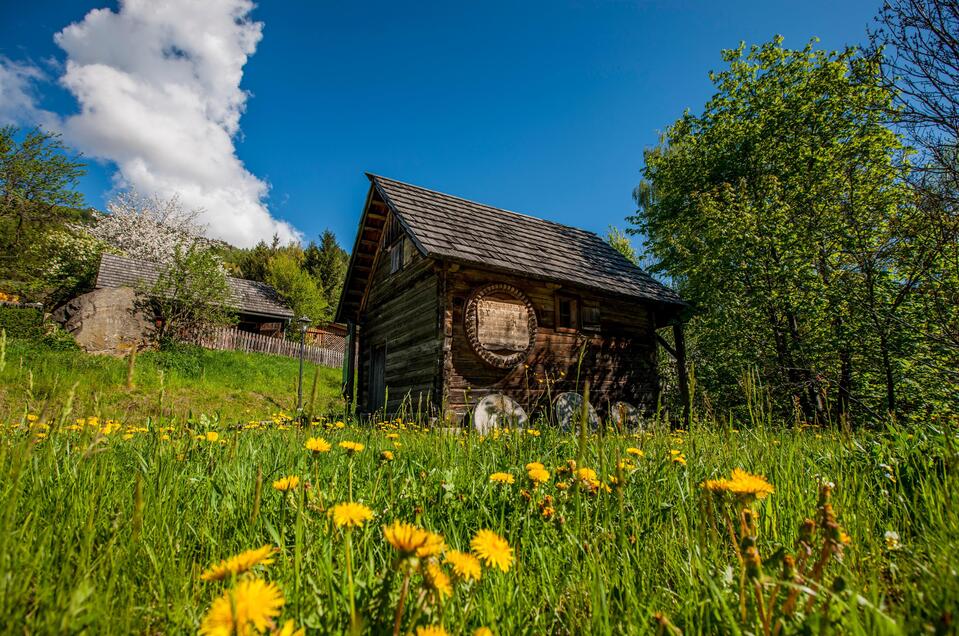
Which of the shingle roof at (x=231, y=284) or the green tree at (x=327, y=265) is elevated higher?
the green tree at (x=327, y=265)

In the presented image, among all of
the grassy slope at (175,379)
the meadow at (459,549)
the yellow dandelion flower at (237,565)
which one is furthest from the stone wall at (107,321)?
the yellow dandelion flower at (237,565)

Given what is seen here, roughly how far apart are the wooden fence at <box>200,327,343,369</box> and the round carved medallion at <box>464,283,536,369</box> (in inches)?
563

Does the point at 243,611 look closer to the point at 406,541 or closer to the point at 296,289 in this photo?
the point at 406,541

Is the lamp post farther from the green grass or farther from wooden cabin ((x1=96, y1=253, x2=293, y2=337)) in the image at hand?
wooden cabin ((x1=96, y1=253, x2=293, y2=337))

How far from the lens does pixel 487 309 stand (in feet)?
29.1

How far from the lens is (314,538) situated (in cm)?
142

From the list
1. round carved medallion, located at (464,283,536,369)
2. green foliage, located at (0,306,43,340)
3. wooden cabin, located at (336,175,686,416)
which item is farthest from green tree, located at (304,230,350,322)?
round carved medallion, located at (464,283,536,369)

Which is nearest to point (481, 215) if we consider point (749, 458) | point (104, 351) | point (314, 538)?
point (749, 458)

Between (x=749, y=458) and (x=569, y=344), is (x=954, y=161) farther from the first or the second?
(x=569, y=344)

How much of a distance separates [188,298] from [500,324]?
53.7 ft

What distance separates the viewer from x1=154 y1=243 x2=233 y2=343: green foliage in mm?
17938

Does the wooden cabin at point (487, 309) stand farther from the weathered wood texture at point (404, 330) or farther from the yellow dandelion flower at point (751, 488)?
the yellow dandelion flower at point (751, 488)

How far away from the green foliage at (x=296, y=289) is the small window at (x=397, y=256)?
22545 mm

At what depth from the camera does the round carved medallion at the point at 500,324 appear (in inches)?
342
